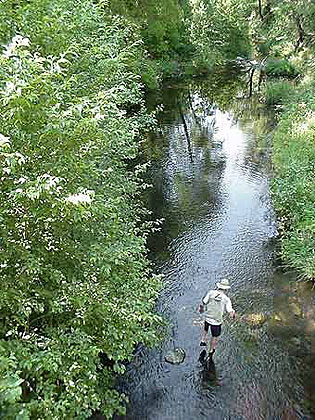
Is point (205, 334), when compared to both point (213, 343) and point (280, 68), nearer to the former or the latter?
point (213, 343)

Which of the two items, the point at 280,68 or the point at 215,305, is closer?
the point at 215,305

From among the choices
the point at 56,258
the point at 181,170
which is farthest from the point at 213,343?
the point at 181,170

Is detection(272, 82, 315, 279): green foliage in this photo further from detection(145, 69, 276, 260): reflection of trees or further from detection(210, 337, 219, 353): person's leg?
detection(210, 337, 219, 353): person's leg

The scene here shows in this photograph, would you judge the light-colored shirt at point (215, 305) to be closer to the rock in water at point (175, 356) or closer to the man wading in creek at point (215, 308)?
the man wading in creek at point (215, 308)

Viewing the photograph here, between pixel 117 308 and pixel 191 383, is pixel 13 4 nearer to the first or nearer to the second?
pixel 117 308

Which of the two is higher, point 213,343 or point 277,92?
point 277,92

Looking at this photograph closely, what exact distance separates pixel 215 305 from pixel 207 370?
1398 mm

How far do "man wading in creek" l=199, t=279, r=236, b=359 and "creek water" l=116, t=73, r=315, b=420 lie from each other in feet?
2.23

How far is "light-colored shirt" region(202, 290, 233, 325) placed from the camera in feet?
28.0

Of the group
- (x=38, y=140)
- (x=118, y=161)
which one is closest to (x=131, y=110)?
(x=118, y=161)

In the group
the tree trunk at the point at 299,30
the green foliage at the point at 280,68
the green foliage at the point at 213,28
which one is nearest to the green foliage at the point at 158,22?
the green foliage at the point at 213,28

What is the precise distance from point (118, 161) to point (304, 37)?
17.3 m

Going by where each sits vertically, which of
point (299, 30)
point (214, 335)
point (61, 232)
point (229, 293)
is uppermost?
point (299, 30)

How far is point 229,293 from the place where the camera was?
37.1 ft
